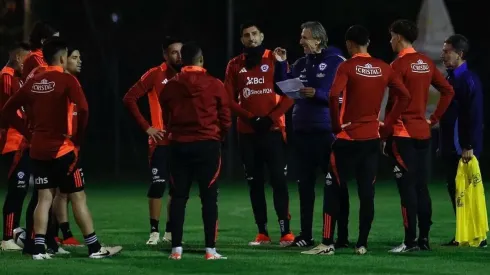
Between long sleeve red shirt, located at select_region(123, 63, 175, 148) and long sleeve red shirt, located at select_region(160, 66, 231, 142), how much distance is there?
1685mm

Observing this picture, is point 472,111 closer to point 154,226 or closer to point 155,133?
point 155,133

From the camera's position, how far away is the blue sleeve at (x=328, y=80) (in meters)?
Answer: 12.8

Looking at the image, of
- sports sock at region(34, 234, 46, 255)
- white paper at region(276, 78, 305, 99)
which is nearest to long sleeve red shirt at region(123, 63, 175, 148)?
white paper at region(276, 78, 305, 99)

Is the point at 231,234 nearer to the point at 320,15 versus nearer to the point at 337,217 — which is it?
the point at 337,217

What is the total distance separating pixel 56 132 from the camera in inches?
461

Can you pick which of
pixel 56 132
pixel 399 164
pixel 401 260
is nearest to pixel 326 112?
pixel 399 164

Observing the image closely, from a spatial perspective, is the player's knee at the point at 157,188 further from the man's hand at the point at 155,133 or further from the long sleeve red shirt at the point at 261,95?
the long sleeve red shirt at the point at 261,95

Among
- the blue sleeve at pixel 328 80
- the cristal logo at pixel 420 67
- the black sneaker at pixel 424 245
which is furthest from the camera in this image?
the blue sleeve at pixel 328 80

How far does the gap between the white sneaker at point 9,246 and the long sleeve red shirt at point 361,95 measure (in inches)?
148

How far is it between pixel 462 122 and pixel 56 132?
4.42 m

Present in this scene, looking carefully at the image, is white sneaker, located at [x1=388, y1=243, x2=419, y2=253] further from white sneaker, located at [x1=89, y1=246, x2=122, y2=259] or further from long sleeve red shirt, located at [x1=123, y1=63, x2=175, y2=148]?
long sleeve red shirt, located at [x1=123, y1=63, x2=175, y2=148]

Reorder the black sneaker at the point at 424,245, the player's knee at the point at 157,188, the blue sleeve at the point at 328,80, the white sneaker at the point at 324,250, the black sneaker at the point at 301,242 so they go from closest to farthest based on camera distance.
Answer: the white sneaker at the point at 324,250 → the black sneaker at the point at 424,245 → the blue sleeve at the point at 328,80 → the black sneaker at the point at 301,242 → the player's knee at the point at 157,188

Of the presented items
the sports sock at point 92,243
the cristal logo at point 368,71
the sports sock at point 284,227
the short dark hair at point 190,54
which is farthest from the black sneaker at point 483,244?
the sports sock at point 92,243

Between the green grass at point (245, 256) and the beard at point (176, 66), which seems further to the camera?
the beard at point (176, 66)
